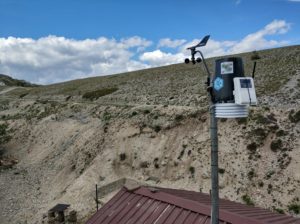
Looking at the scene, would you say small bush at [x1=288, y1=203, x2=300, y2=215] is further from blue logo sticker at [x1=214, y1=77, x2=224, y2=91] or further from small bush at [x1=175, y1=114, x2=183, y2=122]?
blue logo sticker at [x1=214, y1=77, x2=224, y2=91]

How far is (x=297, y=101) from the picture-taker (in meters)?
32.9

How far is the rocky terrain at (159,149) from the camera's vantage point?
26.1 m

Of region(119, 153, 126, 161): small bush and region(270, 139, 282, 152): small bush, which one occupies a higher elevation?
region(270, 139, 282, 152): small bush

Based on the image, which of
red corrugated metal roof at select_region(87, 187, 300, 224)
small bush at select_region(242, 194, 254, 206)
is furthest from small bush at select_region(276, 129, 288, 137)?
red corrugated metal roof at select_region(87, 187, 300, 224)

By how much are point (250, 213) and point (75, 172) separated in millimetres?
25824

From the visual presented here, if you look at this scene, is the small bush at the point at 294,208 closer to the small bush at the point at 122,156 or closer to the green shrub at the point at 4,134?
the small bush at the point at 122,156

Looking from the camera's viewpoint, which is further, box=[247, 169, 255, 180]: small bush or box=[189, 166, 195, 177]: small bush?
box=[189, 166, 195, 177]: small bush

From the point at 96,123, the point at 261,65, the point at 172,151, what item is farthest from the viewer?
the point at 261,65

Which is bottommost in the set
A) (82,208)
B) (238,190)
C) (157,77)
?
(82,208)

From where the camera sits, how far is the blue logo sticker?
9.57 meters

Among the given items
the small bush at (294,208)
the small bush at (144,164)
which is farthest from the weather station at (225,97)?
the small bush at (144,164)

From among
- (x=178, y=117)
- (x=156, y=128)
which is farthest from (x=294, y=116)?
(x=156, y=128)

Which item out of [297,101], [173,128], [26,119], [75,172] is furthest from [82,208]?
[26,119]

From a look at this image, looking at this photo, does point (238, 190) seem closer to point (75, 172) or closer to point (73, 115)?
point (75, 172)
